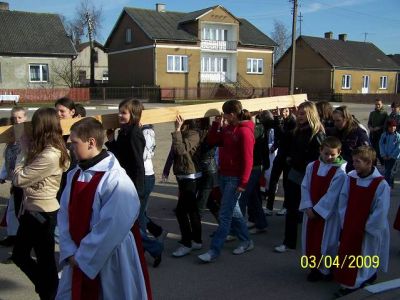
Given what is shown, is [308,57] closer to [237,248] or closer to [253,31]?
[253,31]

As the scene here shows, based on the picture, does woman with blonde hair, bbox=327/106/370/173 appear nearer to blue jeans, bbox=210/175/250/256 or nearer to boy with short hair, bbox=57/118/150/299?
blue jeans, bbox=210/175/250/256

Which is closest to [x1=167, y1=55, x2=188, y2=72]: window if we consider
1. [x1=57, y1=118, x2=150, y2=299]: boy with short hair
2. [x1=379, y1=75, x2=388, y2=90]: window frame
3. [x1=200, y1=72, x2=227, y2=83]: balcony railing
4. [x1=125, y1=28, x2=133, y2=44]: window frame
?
[x1=200, y1=72, x2=227, y2=83]: balcony railing

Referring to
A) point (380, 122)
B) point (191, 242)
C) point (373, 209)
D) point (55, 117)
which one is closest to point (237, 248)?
point (191, 242)

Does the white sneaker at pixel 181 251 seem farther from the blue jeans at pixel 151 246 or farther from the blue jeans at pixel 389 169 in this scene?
the blue jeans at pixel 389 169

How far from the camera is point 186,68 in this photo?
138 feet

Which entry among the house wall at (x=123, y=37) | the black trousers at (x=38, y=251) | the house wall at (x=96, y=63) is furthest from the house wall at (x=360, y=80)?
the black trousers at (x=38, y=251)

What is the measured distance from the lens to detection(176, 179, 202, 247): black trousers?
17.1ft

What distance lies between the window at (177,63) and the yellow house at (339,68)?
16.1 metres

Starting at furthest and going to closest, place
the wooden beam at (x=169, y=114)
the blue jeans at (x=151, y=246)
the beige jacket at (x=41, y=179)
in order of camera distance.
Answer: the blue jeans at (x=151, y=246)
the wooden beam at (x=169, y=114)
the beige jacket at (x=41, y=179)

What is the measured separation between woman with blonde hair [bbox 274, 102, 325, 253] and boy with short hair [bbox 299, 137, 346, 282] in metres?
0.52

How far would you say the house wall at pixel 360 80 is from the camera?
163ft

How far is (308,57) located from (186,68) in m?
17.3
